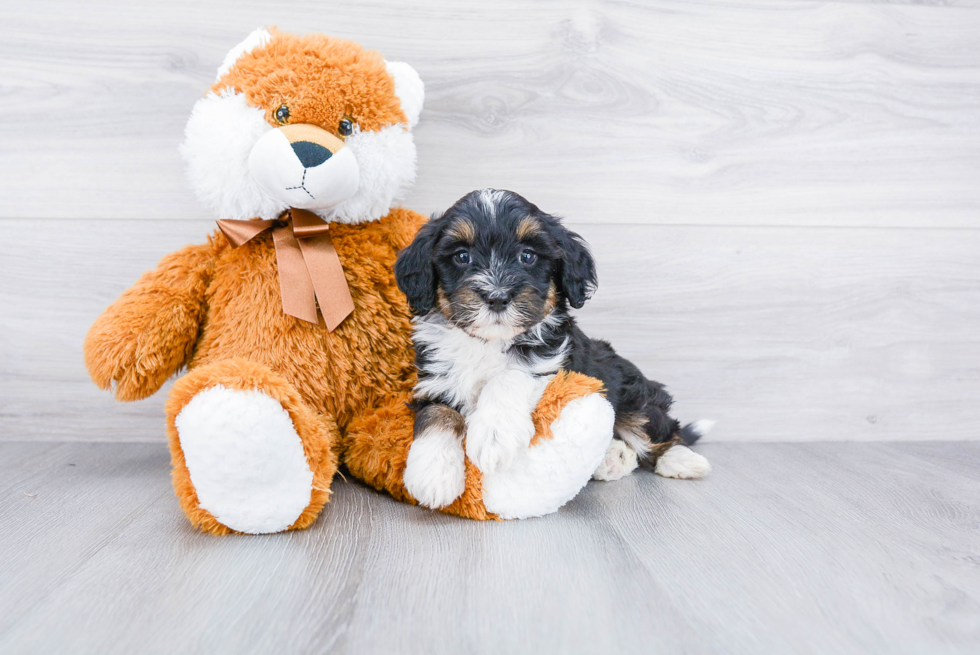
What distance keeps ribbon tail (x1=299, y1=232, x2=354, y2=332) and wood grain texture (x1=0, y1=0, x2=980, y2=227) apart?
22.9 inches

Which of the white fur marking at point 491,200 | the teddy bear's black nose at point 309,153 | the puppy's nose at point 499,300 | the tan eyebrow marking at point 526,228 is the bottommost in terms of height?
the puppy's nose at point 499,300

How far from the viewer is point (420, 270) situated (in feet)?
5.06

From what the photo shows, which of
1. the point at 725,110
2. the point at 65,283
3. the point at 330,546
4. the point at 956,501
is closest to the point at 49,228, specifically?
the point at 65,283

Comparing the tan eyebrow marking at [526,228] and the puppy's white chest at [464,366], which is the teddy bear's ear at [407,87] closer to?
the tan eyebrow marking at [526,228]

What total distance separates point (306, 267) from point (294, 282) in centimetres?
5

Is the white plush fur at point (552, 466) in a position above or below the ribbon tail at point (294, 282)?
below

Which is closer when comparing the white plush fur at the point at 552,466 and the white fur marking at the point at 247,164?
the white plush fur at the point at 552,466

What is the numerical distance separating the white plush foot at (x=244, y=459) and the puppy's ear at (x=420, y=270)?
0.40m

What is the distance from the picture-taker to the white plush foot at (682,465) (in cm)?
193

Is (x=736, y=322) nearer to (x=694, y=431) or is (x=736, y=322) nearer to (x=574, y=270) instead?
(x=694, y=431)

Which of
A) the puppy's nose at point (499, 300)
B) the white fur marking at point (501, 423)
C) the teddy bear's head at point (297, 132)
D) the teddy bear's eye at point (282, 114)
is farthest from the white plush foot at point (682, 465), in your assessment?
the teddy bear's eye at point (282, 114)

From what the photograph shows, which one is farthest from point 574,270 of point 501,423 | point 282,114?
point 282,114

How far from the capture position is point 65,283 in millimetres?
2154

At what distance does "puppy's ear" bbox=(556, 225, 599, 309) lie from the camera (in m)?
1.56
